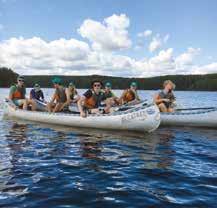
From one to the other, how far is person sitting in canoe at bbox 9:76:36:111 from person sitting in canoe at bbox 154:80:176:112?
6449 mm

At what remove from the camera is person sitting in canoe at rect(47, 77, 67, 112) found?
16.2 meters

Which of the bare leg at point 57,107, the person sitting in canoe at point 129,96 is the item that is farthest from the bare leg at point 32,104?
the person sitting in canoe at point 129,96

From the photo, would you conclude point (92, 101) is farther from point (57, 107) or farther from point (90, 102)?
point (57, 107)

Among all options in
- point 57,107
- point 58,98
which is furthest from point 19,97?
point 58,98

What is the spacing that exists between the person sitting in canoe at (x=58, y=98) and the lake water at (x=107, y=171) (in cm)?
347

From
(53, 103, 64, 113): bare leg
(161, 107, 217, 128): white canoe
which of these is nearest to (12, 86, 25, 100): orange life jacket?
(53, 103, 64, 113): bare leg

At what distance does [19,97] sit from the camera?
18.7 m

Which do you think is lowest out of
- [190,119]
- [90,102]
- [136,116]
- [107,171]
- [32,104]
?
[107,171]

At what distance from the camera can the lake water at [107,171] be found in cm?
629

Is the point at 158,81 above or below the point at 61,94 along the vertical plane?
above

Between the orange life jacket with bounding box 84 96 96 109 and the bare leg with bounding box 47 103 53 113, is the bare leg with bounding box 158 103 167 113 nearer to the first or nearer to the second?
the orange life jacket with bounding box 84 96 96 109

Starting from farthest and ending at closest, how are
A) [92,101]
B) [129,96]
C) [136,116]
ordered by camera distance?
[129,96] → [92,101] → [136,116]

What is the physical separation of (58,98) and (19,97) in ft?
10.1

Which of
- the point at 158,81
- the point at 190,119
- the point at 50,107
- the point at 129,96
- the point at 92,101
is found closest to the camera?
the point at 92,101
